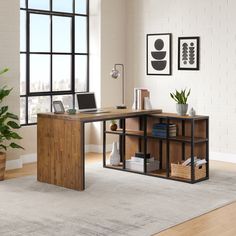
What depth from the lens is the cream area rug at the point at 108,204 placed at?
4805 millimetres

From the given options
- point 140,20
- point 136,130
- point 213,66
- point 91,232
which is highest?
point 140,20

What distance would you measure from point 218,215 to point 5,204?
2.13m

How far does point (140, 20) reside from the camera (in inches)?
356

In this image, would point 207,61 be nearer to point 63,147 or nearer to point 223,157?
point 223,157

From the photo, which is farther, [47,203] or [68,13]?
[68,13]

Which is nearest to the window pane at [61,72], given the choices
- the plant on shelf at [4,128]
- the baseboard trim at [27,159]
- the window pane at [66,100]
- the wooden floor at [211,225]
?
the window pane at [66,100]

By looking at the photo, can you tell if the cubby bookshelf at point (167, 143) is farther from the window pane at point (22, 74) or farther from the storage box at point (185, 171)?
the window pane at point (22, 74)

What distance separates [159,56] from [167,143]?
91.8 inches

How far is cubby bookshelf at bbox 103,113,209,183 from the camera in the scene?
6719mm

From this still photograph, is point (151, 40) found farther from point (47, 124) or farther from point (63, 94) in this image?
point (47, 124)

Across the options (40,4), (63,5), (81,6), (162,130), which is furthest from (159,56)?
(162,130)

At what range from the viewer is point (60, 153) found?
6398 mm

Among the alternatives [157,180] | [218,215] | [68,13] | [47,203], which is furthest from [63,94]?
[218,215]

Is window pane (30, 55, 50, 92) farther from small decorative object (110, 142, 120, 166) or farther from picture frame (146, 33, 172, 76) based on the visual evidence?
picture frame (146, 33, 172, 76)
